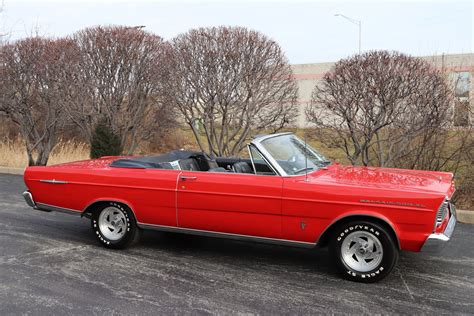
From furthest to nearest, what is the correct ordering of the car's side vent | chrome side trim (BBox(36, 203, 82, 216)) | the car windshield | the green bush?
1. the green bush
2. chrome side trim (BBox(36, 203, 82, 216))
3. the car windshield
4. the car's side vent

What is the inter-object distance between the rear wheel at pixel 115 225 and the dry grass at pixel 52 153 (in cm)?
→ 806

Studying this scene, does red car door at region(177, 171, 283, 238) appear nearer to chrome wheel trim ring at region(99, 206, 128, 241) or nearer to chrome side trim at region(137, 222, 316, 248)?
chrome side trim at region(137, 222, 316, 248)

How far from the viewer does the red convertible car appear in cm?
423

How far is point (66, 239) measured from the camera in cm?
582

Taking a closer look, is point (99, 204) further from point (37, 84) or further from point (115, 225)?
point (37, 84)

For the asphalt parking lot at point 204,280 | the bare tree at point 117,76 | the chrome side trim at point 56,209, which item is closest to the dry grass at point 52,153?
the bare tree at point 117,76

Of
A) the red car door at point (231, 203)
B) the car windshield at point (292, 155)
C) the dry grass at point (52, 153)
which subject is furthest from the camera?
the dry grass at point (52, 153)

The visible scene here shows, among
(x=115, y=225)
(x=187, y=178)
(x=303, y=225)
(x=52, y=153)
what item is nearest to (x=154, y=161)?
(x=187, y=178)

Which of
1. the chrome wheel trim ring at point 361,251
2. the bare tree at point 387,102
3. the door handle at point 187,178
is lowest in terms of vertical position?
the chrome wheel trim ring at point 361,251

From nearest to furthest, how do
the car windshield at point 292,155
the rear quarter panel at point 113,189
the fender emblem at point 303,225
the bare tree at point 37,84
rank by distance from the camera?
the fender emblem at point 303,225
the car windshield at point 292,155
the rear quarter panel at point 113,189
the bare tree at point 37,84

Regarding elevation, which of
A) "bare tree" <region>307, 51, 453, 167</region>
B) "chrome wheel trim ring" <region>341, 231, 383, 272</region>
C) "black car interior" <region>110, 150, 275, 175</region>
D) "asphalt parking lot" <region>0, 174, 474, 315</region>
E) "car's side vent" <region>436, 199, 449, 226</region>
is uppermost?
"bare tree" <region>307, 51, 453, 167</region>

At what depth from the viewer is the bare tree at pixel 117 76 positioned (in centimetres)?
1056

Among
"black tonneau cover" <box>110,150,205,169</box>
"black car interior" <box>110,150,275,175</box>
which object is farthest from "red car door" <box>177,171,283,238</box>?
"black tonneau cover" <box>110,150,205,169</box>

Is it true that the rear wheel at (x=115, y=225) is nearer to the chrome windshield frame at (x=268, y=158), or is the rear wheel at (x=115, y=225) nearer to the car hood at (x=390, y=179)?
the chrome windshield frame at (x=268, y=158)
